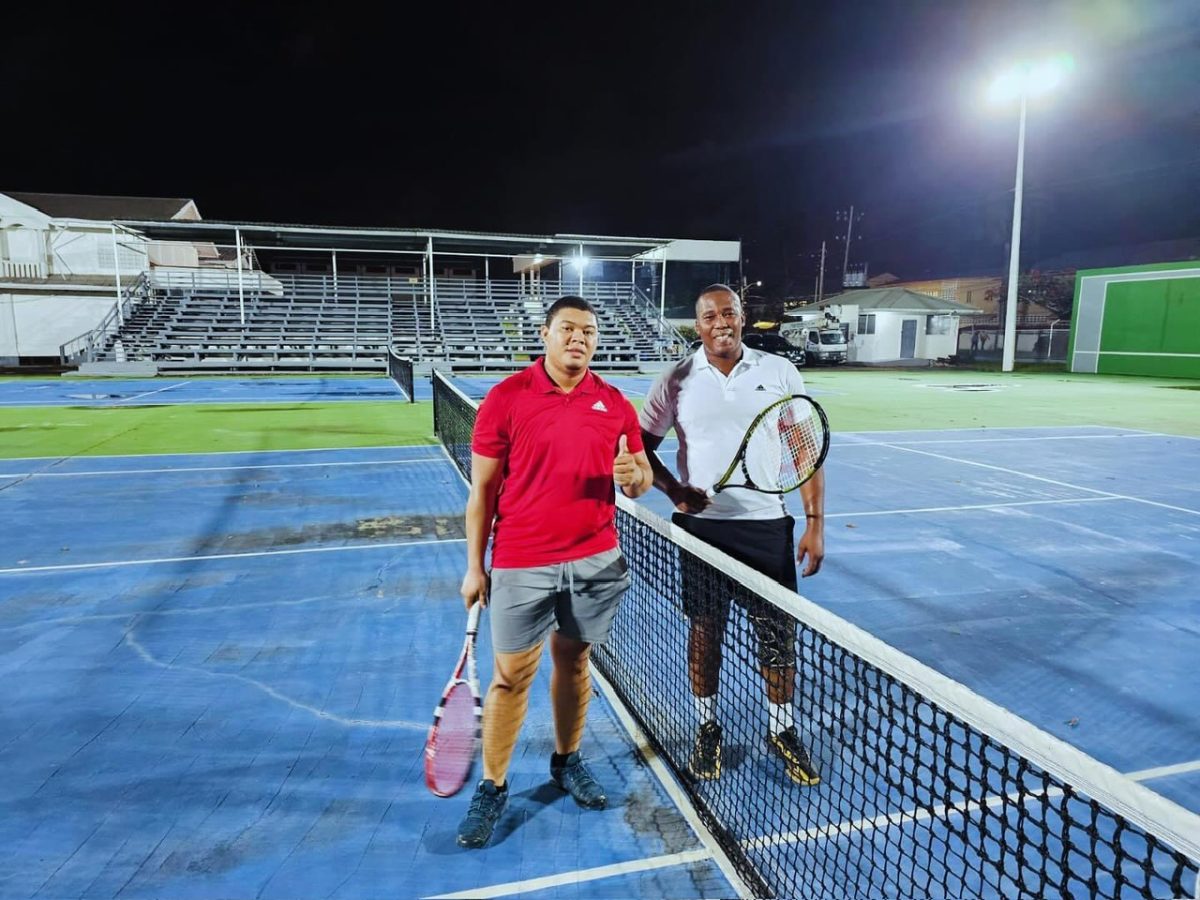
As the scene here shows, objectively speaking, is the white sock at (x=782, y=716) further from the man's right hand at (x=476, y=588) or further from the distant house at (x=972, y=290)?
the distant house at (x=972, y=290)

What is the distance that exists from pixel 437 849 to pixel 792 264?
9104 cm

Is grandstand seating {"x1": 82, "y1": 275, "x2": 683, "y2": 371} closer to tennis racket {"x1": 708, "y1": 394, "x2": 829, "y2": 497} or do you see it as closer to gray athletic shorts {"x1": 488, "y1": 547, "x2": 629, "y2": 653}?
tennis racket {"x1": 708, "y1": 394, "x2": 829, "y2": 497}

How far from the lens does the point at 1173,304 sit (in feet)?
97.1

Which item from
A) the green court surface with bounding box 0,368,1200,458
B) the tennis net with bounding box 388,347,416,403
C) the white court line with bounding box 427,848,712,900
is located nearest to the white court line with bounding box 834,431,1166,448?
the green court surface with bounding box 0,368,1200,458

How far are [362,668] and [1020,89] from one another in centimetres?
3781

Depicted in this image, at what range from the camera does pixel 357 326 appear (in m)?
32.7

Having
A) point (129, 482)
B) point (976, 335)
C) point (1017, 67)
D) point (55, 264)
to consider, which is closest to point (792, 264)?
point (976, 335)

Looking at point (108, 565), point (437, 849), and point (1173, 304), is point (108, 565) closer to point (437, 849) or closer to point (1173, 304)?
point (437, 849)

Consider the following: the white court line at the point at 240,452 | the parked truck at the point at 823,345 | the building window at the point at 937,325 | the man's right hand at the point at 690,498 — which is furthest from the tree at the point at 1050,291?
the man's right hand at the point at 690,498

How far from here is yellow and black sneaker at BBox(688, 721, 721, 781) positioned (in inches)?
121

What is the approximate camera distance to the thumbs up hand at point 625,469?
271 centimetres

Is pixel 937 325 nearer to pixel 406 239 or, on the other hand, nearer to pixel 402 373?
pixel 406 239

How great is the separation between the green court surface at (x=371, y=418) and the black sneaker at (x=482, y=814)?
9761mm

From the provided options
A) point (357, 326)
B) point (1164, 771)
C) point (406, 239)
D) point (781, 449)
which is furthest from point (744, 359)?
point (357, 326)
